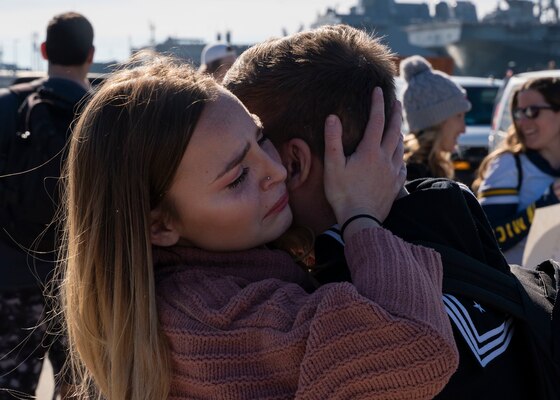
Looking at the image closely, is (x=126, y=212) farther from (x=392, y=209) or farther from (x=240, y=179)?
(x=392, y=209)

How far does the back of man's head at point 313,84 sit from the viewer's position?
6.34ft

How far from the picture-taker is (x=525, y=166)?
486 centimetres

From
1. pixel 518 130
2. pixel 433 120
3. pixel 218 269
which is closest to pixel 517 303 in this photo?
pixel 218 269

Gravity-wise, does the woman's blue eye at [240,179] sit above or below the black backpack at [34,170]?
above

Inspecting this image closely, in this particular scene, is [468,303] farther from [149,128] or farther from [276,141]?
[149,128]

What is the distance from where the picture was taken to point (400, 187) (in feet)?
6.55

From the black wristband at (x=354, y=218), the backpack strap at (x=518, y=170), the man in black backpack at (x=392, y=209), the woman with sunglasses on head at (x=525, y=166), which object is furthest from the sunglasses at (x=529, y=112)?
the black wristband at (x=354, y=218)

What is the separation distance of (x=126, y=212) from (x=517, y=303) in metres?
0.88

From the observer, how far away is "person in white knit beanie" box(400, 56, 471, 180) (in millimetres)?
5613

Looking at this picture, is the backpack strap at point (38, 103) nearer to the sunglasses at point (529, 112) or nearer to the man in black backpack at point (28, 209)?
the man in black backpack at point (28, 209)

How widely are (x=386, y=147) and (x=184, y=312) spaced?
64cm

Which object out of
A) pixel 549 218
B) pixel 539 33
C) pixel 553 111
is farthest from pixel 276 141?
pixel 539 33

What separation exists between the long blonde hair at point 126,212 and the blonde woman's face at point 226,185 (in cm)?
3

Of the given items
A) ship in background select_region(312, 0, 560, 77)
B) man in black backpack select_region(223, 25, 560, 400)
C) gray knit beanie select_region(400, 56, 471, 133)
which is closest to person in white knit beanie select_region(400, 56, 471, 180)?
gray knit beanie select_region(400, 56, 471, 133)
